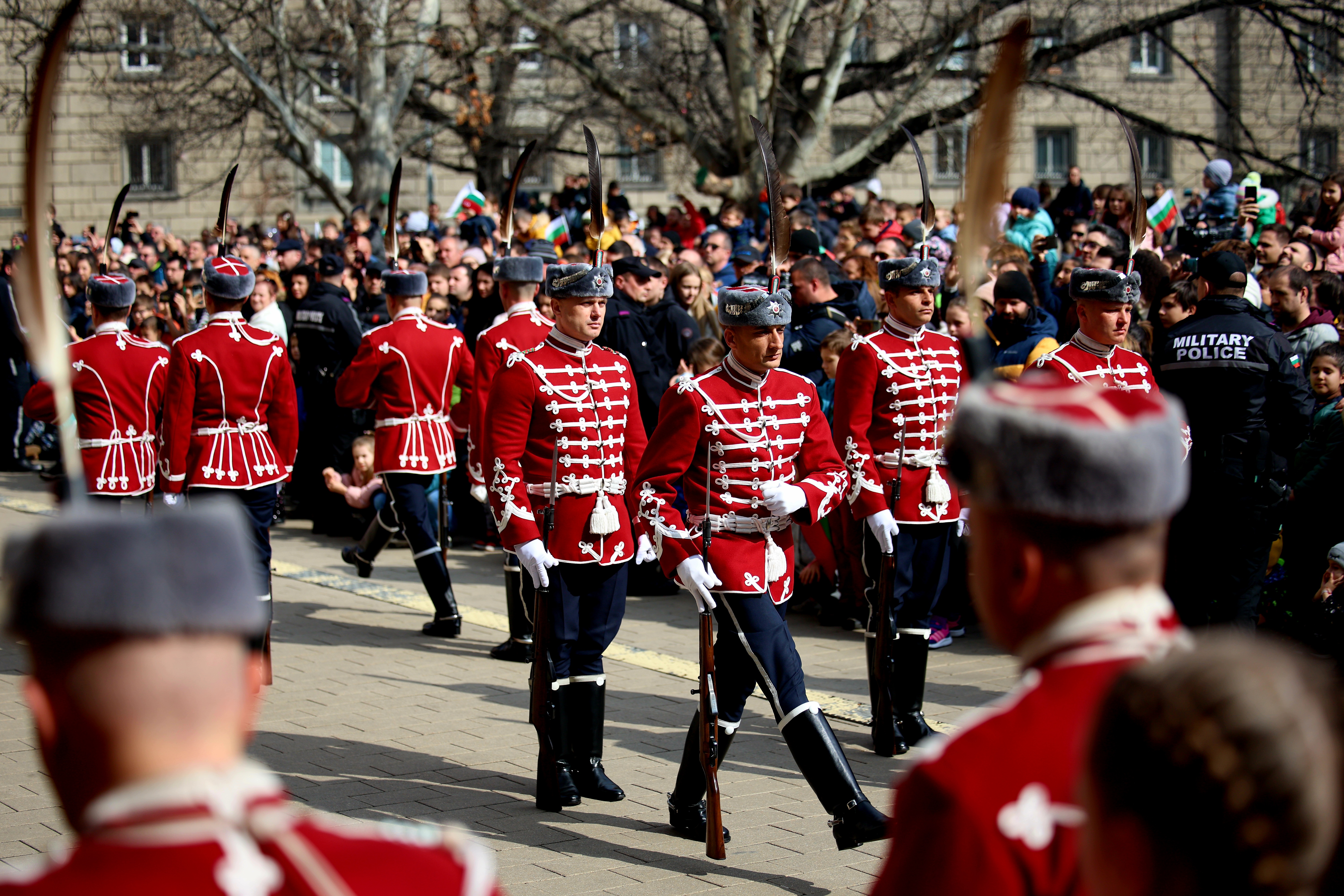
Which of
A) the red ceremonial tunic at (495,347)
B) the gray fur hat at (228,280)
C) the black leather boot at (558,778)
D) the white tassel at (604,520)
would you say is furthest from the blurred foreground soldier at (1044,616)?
the gray fur hat at (228,280)

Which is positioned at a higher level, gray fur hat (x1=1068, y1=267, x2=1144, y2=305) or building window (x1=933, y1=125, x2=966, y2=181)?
A: building window (x1=933, y1=125, x2=966, y2=181)

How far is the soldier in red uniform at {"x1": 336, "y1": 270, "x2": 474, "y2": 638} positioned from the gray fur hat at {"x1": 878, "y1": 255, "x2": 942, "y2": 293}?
130 inches

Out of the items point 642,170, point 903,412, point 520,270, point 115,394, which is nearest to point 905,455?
point 903,412

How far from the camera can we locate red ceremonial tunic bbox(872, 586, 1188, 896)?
5.80 feet

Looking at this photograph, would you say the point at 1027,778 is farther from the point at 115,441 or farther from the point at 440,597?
the point at 115,441

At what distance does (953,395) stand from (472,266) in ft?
27.4

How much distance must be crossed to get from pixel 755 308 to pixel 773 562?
3.00 ft

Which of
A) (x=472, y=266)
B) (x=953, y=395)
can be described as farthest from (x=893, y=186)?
(x=953, y=395)

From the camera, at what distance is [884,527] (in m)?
6.51

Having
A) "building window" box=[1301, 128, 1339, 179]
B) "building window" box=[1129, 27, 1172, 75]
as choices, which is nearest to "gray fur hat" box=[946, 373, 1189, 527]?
"building window" box=[1301, 128, 1339, 179]

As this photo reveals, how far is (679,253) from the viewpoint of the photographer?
14945mm

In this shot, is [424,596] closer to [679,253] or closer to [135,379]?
[135,379]

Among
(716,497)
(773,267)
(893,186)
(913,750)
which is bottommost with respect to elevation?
(913,750)

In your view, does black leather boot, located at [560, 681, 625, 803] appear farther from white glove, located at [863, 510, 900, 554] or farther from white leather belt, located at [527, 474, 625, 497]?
white glove, located at [863, 510, 900, 554]
